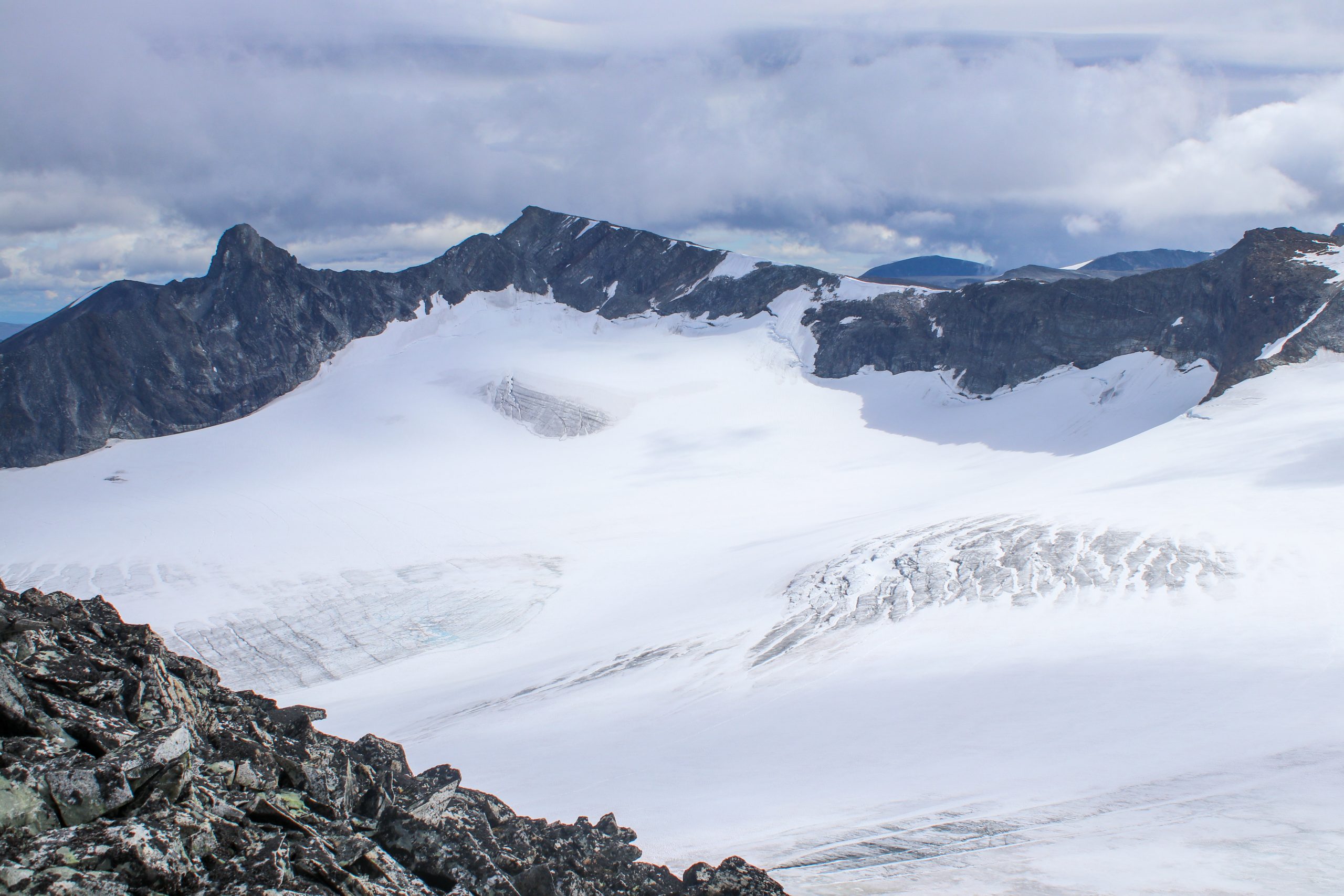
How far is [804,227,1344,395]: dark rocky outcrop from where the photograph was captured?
67625 mm

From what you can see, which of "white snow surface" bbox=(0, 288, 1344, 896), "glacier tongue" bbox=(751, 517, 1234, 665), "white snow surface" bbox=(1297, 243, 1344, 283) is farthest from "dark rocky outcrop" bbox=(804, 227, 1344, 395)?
"glacier tongue" bbox=(751, 517, 1234, 665)

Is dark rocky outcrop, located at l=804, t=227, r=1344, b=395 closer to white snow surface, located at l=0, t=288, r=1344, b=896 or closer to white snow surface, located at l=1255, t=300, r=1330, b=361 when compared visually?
white snow surface, located at l=1255, t=300, r=1330, b=361

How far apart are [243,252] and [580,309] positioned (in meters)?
46.7

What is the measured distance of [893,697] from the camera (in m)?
24.1

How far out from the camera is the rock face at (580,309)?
3066 inches

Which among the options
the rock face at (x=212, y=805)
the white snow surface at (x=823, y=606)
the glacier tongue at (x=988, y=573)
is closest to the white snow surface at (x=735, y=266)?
the white snow surface at (x=823, y=606)

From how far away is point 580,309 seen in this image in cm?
12231

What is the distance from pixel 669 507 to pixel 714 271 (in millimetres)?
64997

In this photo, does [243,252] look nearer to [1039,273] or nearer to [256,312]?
[256,312]

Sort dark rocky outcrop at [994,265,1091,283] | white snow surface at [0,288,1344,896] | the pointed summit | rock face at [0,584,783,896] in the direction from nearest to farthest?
1. rock face at [0,584,783,896]
2. white snow surface at [0,288,1344,896]
3. the pointed summit
4. dark rocky outcrop at [994,265,1091,283]

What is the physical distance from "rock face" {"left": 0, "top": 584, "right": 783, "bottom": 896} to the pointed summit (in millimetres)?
109457

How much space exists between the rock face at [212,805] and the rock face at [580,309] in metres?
66.6

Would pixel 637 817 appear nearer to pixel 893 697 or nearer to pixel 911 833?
→ pixel 911 833

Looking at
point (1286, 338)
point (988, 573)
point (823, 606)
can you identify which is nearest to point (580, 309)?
point (1286, 338)
